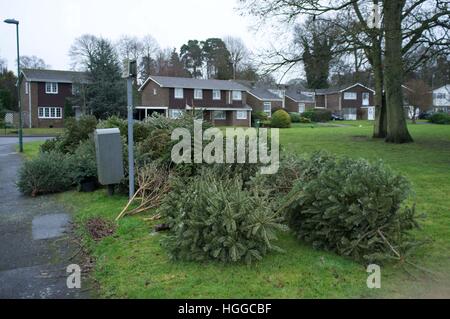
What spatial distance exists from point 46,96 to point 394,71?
1751 inches

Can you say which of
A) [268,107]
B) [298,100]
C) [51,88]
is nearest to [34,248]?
[51,88]

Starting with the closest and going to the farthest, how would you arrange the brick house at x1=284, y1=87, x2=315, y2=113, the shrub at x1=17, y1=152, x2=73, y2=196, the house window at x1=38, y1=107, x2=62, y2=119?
1. the shrub at x1=17, y1=152, x2=73, y2=196
2. the house window at x1=38, y1=107, x2=62, y2=119
3. the brick house at x1=284, y1=87, x2=315, y2=113

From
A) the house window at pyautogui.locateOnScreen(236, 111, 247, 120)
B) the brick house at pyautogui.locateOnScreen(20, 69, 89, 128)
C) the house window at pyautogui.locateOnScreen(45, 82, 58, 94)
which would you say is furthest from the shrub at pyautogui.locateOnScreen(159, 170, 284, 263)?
the house window at pyautogui.locateOnScreen(236, 111, 247, 120)

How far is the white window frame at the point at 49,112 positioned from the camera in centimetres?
5141

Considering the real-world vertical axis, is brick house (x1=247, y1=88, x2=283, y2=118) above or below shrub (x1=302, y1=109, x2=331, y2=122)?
above

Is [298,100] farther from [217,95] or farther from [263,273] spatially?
[263,273]

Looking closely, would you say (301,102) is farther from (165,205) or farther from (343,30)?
(165,205)

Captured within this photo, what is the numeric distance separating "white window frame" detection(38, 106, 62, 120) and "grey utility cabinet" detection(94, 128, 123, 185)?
46994mm

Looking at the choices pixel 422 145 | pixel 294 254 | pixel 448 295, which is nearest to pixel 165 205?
pixel 294 254

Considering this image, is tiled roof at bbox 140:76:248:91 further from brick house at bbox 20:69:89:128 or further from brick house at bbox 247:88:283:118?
brick house at bbox 20:69:89:128

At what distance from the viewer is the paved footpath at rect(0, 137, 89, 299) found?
458 cm

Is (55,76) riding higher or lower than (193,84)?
higher

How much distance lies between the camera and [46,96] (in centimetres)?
5162

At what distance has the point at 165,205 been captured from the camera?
6.36 m
